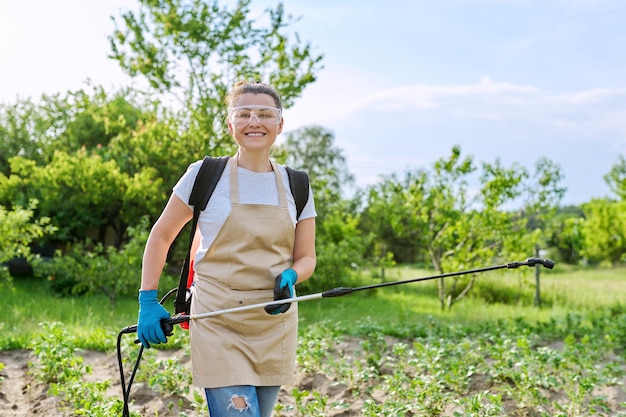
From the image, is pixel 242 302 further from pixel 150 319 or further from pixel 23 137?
pixel 23 137

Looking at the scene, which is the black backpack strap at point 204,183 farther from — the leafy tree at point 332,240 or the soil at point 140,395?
the leafy tree at point 332,240

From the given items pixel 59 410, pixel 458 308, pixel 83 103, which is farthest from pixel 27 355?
pixel 83 103

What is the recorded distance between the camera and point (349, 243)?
12.1m

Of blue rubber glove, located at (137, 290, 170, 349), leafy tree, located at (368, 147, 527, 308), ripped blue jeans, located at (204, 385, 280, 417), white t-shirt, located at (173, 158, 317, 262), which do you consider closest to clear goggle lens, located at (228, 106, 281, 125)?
white t-shirt, located at (173, 158, 317, 262)

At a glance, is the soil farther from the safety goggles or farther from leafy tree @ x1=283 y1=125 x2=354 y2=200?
leafy tree @ x1=283 y1=125 x2=354 y2=200

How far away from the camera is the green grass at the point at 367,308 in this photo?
6.91m

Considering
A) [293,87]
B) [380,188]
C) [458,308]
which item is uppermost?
[293,87]

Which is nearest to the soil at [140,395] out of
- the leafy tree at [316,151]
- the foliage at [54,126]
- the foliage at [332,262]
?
the foliage at [332,262]

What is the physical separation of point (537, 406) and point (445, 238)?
19.6 ft

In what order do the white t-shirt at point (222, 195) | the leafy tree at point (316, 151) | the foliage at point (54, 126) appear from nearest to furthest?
the white t-shirt at point (222, 195)
the foliage at point (54, 126)
the leafy tree at point (316, 151)

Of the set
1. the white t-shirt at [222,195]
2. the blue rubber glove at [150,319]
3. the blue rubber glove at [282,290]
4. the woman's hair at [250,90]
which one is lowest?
the blue rubber glove at [150,319]

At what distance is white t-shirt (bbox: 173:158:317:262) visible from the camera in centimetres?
249

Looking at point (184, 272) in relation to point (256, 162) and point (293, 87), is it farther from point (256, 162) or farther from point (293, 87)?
point (293, 87)

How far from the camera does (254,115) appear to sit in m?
2.59
